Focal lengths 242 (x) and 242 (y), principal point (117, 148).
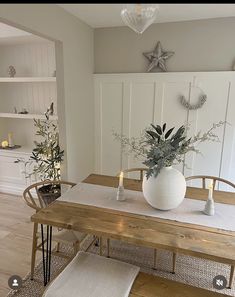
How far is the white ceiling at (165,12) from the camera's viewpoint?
7.95 ft

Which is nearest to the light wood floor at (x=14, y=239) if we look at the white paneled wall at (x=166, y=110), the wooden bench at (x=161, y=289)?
the wooden bench at (x=161, y=289)

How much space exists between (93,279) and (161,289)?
38 cm

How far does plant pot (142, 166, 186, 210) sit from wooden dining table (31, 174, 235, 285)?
122mm

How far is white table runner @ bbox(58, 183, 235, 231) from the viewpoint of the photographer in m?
1.57

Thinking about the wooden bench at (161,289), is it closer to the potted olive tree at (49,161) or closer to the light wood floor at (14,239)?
the light wood floor at (14,239)

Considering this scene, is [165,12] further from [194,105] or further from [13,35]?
[13,35]

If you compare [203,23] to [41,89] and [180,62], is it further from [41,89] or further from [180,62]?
[41,89]

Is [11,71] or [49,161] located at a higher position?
[11,71]

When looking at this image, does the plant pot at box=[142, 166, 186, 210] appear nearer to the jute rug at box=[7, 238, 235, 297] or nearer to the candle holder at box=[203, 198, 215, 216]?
the candle holder at box=[203, 198, 215, 216]

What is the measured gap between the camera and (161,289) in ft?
4.43

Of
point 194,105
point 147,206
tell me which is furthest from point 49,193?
point 194,105

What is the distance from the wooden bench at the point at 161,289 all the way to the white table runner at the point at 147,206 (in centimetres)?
37

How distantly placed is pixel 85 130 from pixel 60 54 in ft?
3.38
